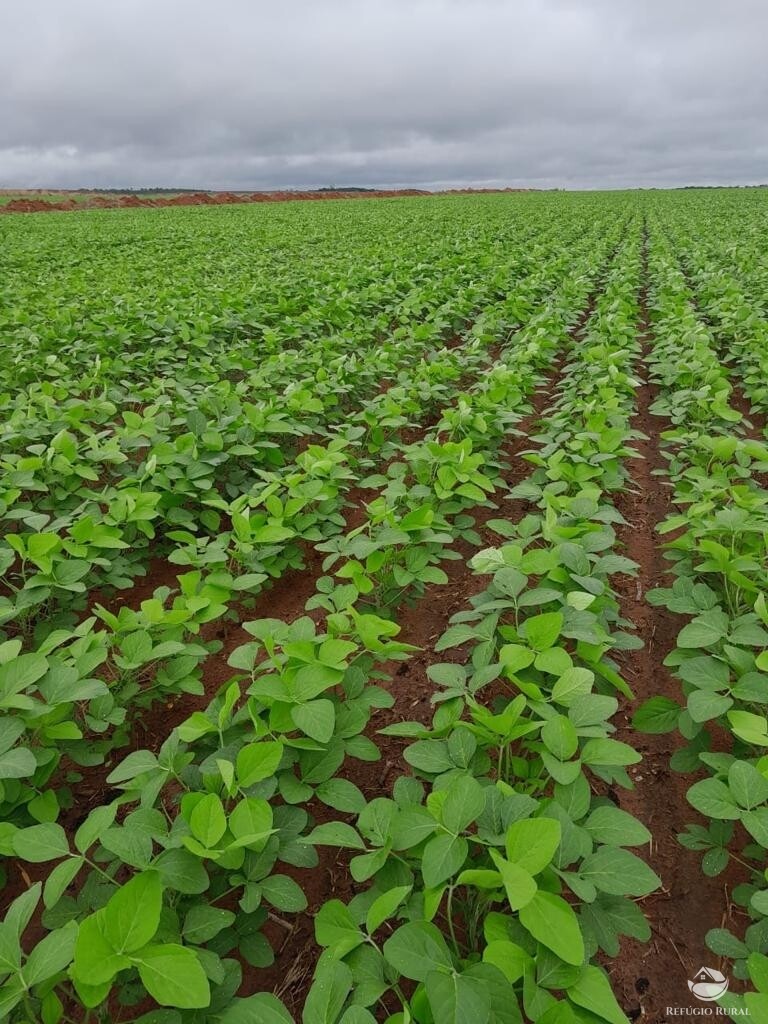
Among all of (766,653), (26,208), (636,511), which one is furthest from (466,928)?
(26,208)

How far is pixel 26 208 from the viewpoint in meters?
36.0

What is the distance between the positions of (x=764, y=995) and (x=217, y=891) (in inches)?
46.1

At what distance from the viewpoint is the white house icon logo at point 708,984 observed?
4.59 ft

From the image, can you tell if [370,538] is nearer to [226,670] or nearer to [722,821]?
[226,670]

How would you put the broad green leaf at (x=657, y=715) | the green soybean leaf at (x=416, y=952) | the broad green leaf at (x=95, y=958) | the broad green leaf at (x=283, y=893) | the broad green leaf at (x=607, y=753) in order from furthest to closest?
the broad green leaf at (x=657, y=715)
the broad green leaf at (x=607, y=753)
the broad green leaf at (x=283, y=893)
the green soybean leaf at (x=416, y=952)
the broad green leaf at (x=95, y=958)

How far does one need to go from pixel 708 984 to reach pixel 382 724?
1173mm

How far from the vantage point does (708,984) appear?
145 centimetres

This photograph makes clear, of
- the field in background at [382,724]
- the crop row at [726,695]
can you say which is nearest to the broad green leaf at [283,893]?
the field in background at [382,724]

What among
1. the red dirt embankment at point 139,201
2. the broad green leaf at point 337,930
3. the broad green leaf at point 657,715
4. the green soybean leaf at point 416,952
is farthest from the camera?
the red dirt embankment at point 139,201

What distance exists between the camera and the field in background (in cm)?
119

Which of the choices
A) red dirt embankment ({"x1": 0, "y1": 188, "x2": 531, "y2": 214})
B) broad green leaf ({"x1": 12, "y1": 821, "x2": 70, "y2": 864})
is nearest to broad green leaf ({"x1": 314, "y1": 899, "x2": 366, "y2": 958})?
broad green leaf ({"x1": 12, "y1": 821, "x2": 70, "y2": 864})

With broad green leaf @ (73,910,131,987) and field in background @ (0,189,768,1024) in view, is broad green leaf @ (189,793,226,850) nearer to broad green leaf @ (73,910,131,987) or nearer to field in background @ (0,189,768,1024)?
field in background @ (0,189,768,1024)

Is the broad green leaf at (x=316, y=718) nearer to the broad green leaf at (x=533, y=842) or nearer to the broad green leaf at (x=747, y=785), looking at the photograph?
the broad green leaf at (x=533, y=842)

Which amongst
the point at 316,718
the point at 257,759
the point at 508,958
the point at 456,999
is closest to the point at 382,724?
the point at 316,718
